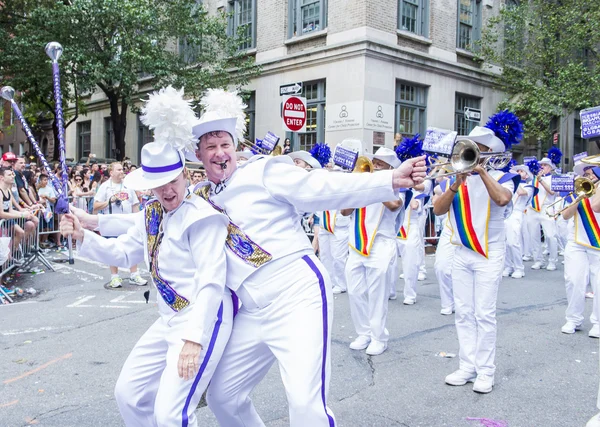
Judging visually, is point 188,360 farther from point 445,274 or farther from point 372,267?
point 445,274

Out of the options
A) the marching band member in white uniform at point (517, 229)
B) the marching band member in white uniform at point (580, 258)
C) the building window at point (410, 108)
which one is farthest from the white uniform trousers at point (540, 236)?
the building window at point (410, 108)

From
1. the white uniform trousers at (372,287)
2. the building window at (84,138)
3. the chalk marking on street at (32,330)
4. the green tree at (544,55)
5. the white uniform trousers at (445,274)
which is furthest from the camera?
the building window at (84,138)

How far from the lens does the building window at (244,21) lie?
22.5 meters

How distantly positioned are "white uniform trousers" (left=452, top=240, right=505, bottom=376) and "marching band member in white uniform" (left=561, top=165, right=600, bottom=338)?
7.57 feet

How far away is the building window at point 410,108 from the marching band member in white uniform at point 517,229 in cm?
827

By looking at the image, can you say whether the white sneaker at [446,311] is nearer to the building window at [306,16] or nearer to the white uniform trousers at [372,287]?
the white uniform trousers at [372,287]

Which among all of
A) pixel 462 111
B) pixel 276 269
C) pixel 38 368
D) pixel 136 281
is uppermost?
pixel 462 111

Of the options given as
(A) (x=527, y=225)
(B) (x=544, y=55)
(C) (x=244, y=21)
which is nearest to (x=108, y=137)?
(C) (x=244, y=21)

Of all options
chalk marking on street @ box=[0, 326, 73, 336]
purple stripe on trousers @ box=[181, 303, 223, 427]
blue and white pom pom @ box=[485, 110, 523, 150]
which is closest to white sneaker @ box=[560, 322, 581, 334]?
blue and white pom pom @ box=[485, 110, 523, 150]

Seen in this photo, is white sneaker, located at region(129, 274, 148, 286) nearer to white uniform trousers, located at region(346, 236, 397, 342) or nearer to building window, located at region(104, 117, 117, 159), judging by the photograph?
white uniform trousers, located at region(346, 236, 397, 342)

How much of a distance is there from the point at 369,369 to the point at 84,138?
31.6m

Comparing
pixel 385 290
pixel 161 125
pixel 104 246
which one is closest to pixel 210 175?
pixel 161 125

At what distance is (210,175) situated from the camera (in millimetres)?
3420

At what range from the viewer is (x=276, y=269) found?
3156mm
